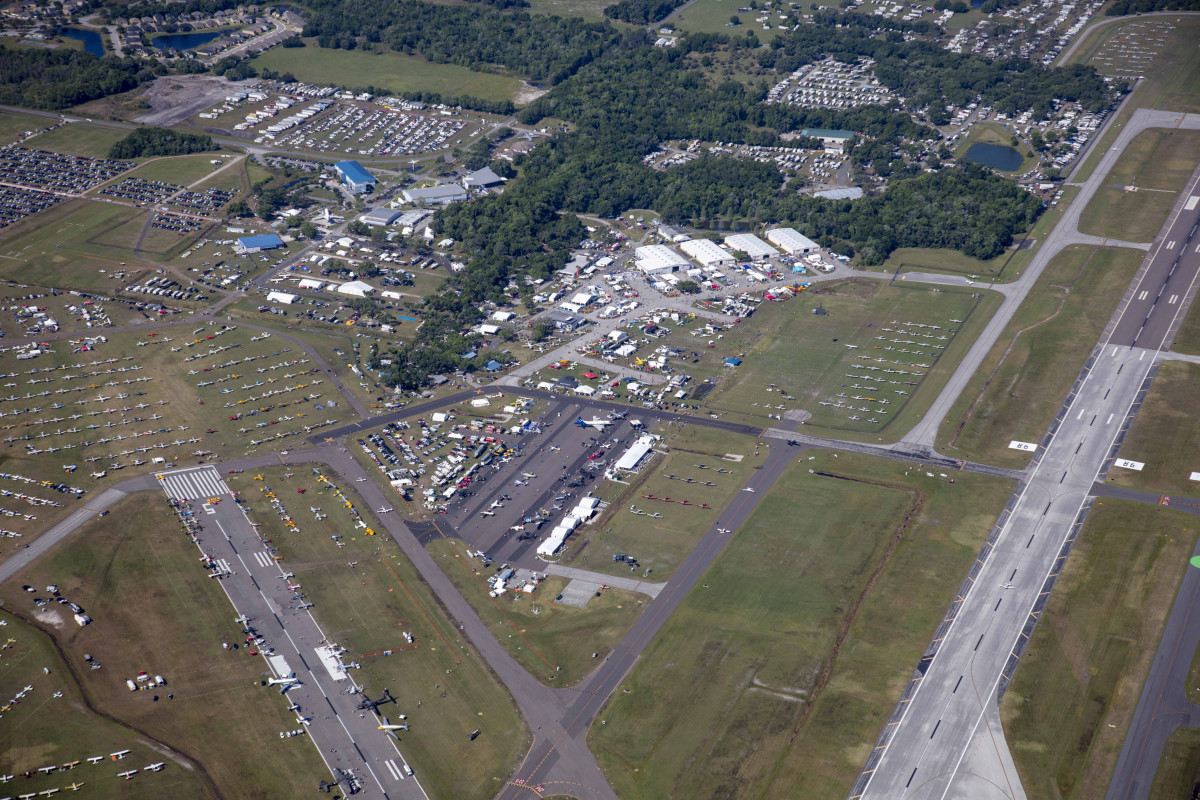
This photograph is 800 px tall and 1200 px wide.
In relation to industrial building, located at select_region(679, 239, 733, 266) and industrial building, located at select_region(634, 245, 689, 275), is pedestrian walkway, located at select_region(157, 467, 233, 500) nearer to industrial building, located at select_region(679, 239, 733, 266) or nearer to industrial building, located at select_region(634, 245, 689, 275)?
industrial building, located at select_region(634, 245, 689, 275)

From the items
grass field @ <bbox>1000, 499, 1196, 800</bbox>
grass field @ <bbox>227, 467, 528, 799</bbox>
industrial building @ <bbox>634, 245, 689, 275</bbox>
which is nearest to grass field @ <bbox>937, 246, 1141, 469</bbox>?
grass field @ <bbox>1000, 499, 1196, 800</bbox>

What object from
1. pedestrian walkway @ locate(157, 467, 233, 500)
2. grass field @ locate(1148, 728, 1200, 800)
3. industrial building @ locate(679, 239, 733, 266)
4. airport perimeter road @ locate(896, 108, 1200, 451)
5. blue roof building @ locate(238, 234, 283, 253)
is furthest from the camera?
blue roof building @ locate(238, 234, 283, 253)

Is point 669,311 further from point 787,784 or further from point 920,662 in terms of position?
point 787,784

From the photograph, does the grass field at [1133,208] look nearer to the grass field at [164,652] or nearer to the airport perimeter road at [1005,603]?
the airport perimeter road at [1005,603]

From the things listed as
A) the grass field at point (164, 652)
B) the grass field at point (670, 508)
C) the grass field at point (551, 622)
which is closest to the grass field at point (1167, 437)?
the grass field at point (670, 508)

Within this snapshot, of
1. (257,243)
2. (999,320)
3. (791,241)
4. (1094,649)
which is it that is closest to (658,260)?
(791,241)

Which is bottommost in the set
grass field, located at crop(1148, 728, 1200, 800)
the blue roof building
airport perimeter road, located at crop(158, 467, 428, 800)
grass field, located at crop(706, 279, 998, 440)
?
grass field, located at crop(1148, 728, 1200, 800)

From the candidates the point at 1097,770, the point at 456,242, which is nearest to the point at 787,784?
the point at 1097,770
